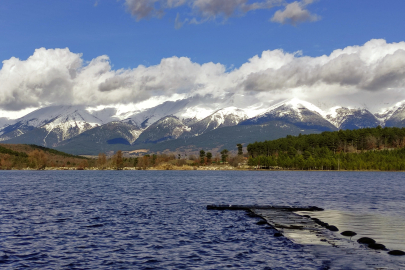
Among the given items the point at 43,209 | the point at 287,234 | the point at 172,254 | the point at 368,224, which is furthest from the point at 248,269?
the point at 43,209

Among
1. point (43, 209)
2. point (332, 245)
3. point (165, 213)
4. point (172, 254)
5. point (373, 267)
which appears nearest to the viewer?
point (373, 267)

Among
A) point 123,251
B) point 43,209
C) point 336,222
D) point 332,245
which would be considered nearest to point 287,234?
point 332,245

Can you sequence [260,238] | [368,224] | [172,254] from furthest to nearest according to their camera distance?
[368,224], [260,238], [172,254]

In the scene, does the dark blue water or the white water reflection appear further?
the white water reflection

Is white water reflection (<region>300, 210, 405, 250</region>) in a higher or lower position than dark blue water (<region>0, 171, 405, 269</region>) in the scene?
higher

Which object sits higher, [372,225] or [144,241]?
[372,225]

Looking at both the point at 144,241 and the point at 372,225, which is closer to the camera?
the point at 144,241

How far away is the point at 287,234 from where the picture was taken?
49250 millimetres

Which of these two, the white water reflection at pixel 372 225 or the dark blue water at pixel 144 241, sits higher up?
the white water reflection at pixel 372 225

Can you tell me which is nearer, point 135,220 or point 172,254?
point 172,254

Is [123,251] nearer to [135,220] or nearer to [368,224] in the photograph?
[135,220]

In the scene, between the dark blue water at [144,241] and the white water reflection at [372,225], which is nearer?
the dark blue water at [144,241]

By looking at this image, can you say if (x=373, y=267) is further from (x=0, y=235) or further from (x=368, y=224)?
(x=0, y=235)

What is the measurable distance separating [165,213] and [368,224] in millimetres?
32619
